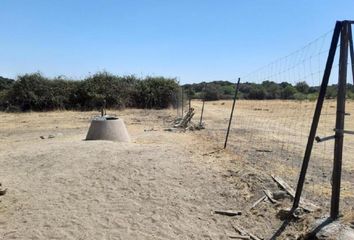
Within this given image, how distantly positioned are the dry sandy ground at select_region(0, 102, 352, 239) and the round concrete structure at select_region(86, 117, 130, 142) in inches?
64.8


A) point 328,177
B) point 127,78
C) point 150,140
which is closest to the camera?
point 328,177

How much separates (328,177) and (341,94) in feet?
13.1

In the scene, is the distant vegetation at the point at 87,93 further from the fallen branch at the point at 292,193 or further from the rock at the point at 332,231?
the rock at the point at 332,231

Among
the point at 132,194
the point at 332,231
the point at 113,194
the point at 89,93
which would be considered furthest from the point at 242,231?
the point at 89,93

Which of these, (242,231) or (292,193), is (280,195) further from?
(242,231)

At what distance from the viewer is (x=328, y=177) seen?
9.00 m

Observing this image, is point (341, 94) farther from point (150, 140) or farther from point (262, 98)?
point (262, 98)

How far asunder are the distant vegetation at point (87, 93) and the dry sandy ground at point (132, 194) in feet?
78.6

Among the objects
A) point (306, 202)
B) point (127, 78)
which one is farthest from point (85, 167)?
point (127, 78)

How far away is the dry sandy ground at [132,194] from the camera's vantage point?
592 cm

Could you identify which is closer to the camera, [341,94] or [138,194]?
[341,94]

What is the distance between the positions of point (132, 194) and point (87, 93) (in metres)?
28.8

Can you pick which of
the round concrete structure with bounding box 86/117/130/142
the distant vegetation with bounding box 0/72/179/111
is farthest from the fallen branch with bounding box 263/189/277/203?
the distant vegetation with bounding box 0/72/179/111

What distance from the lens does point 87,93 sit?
116ft
